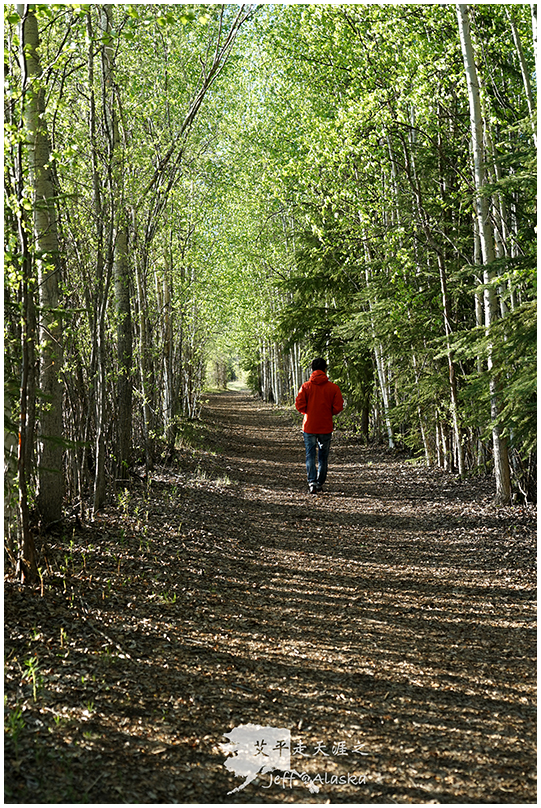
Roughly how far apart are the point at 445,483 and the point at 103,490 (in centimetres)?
536

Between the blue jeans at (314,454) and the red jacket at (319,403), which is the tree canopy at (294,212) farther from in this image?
the blue jeans at (314,454)

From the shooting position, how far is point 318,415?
9648 millimetres

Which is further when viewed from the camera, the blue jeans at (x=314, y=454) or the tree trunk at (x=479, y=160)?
the blue jeans at (x=314, y=454)

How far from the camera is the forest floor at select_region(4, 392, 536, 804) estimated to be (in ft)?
9.74

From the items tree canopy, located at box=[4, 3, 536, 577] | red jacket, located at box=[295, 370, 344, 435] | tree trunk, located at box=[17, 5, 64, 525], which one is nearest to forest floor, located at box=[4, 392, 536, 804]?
tree trunk, located at box=[17, 5, 64, 525]

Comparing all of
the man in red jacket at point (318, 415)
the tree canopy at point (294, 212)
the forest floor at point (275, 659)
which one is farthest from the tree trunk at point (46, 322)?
the man in red jacket at point (318, 415)

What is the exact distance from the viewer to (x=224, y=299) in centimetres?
2083

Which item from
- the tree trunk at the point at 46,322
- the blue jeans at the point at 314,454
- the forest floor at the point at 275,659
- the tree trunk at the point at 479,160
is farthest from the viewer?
the blue jeans at the point at 314,454

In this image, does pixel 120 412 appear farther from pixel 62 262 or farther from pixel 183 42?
pixel 183 42

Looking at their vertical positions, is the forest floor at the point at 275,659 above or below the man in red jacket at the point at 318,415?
below

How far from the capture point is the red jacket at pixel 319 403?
9.62 m

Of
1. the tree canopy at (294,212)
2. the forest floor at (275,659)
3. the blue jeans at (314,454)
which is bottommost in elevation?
the forest floor at (275,659)

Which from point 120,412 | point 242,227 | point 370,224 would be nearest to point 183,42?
point 370,224

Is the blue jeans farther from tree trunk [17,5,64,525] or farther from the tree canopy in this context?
tree trunk [17,5,64,525]
